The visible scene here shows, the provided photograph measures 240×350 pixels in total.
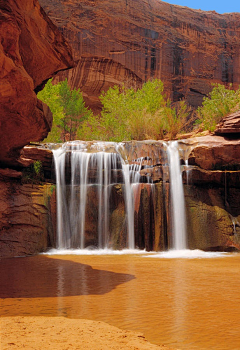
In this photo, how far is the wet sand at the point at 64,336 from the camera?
2.98 meters

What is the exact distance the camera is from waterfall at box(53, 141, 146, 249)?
42.2 feet

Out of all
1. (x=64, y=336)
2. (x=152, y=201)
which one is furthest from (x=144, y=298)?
(x=152, y=201)

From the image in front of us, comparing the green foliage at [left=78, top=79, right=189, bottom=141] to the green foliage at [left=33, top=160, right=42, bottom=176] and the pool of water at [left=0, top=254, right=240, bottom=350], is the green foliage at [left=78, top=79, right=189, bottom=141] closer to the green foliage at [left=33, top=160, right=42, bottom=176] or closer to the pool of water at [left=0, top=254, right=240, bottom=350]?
the green foliage at [left=33, top=160, right=42, bottom=176]

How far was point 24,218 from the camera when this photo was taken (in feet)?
38.1

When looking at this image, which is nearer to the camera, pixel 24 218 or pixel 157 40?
pixel 24 218

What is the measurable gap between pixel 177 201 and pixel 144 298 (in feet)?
27.8

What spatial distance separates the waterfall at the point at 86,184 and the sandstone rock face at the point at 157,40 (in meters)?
23.4

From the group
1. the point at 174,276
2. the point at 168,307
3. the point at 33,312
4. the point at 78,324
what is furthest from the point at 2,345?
the point at 174,276

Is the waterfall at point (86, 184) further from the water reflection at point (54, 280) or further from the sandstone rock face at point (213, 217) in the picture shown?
the water reflection at point (54, 280)

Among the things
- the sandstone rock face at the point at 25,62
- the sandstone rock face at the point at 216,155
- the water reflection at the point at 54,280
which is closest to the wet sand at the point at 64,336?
the water reflection at the point at 54,280

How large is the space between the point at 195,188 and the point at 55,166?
5.31m

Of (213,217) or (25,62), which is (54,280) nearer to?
(25,62)

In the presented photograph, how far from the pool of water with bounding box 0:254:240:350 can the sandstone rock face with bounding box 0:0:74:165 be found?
10.6 feet

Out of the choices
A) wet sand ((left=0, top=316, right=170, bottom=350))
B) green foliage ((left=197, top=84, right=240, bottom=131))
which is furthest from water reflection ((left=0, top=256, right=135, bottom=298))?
green foliage ((left=197, top=84, right=240, bottom=131))
